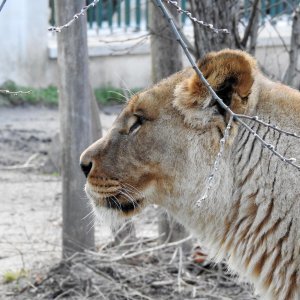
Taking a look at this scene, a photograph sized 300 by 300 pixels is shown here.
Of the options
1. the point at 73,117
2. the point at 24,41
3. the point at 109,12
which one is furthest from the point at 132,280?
the point at 109,12

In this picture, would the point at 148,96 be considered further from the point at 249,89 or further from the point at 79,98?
the point at 79,98

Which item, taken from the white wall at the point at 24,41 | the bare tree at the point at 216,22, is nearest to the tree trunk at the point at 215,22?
the bare tree at the point at 216,22

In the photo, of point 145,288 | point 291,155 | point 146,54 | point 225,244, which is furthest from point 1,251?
point 146,54

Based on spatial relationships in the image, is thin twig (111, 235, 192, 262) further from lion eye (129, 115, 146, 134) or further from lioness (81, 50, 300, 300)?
lion eye (129, 115, 146, 134)

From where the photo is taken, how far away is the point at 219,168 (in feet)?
10.6

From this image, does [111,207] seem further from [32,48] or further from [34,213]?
[32,48]

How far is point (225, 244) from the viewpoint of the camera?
3.39 metres

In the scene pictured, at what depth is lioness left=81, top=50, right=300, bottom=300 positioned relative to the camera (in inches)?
125

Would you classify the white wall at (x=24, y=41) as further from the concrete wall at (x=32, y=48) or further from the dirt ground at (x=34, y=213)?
the dirt ground at (x=34, y=213)

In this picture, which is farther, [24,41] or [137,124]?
[24,41]

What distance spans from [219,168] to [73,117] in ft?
6.54

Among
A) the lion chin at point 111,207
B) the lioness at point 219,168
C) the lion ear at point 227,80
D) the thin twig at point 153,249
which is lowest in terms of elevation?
the thin twig at point 153,249

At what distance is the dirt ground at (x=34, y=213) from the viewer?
511cm

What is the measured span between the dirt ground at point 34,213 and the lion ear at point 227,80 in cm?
195
